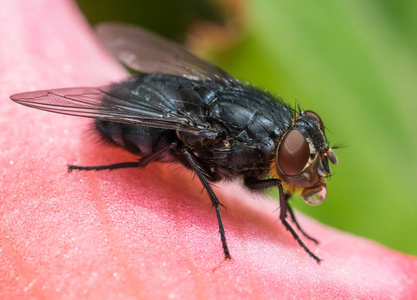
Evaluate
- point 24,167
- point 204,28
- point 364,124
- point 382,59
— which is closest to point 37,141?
point 24,167

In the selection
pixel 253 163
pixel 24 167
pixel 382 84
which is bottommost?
pixel 24 167

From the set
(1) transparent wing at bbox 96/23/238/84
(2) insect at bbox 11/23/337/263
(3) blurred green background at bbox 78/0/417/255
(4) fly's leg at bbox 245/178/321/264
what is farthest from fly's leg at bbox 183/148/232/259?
(3) blurred green background at bbox 78/0/417/255

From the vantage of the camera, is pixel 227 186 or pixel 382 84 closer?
pixel 227 186

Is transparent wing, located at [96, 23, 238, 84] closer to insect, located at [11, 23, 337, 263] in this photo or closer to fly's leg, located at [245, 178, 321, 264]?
insect, located at [11, 23, 337, 263]

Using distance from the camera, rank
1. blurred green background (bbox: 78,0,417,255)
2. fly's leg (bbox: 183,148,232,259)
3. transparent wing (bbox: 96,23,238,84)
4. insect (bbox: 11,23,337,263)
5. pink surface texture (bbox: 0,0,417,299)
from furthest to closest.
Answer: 1. blurred green background (bbox: 78,0,417,255)
2. transparent wing (bbox: 96,23,238,84)
3. insect (bbox: 11,23,337,263)
4. fly's leg (bbox: 183,148,232,259)
5. pink surface texture (bbox: 0,0,417,299)

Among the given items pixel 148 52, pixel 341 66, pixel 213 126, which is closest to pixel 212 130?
pixel 213 126

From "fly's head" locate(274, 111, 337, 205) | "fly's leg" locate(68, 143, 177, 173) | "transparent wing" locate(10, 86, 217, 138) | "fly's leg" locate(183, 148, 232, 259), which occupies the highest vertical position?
"fly's head" locate(274, 111, 337, 205)

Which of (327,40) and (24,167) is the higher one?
(327,40)

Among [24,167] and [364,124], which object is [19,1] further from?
[364,124]
